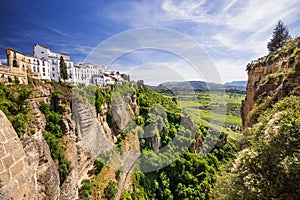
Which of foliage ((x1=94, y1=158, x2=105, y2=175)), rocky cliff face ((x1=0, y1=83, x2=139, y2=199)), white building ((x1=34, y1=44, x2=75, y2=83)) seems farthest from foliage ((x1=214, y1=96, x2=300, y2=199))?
white building ((x1=34, y1=44, x2=75, y2=83))

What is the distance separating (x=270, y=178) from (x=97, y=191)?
501 inches

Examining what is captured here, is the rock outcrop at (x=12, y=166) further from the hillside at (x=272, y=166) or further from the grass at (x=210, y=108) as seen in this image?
the grass at (x=210, y=108)

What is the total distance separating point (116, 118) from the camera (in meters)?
21.8

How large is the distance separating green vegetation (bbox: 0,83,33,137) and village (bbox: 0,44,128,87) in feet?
4.33

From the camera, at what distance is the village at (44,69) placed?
11984 millimetres

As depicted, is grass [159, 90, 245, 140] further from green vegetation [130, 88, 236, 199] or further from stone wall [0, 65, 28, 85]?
stone wall [0, 65, 28, 85]

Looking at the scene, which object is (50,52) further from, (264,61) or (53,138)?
(264,61)

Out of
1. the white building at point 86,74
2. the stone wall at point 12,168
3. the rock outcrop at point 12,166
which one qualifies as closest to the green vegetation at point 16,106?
the rock outcrop at point 12,166

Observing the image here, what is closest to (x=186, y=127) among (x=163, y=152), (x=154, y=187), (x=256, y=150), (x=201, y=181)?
(x=163, y=152)

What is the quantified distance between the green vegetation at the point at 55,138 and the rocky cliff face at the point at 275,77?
12751 mm

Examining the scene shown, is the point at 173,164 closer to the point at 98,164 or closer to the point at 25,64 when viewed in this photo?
the point at 98,164

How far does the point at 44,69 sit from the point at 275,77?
2464 centimetres

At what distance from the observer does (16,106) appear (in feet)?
31.4

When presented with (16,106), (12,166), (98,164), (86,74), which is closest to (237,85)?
(86,74)
